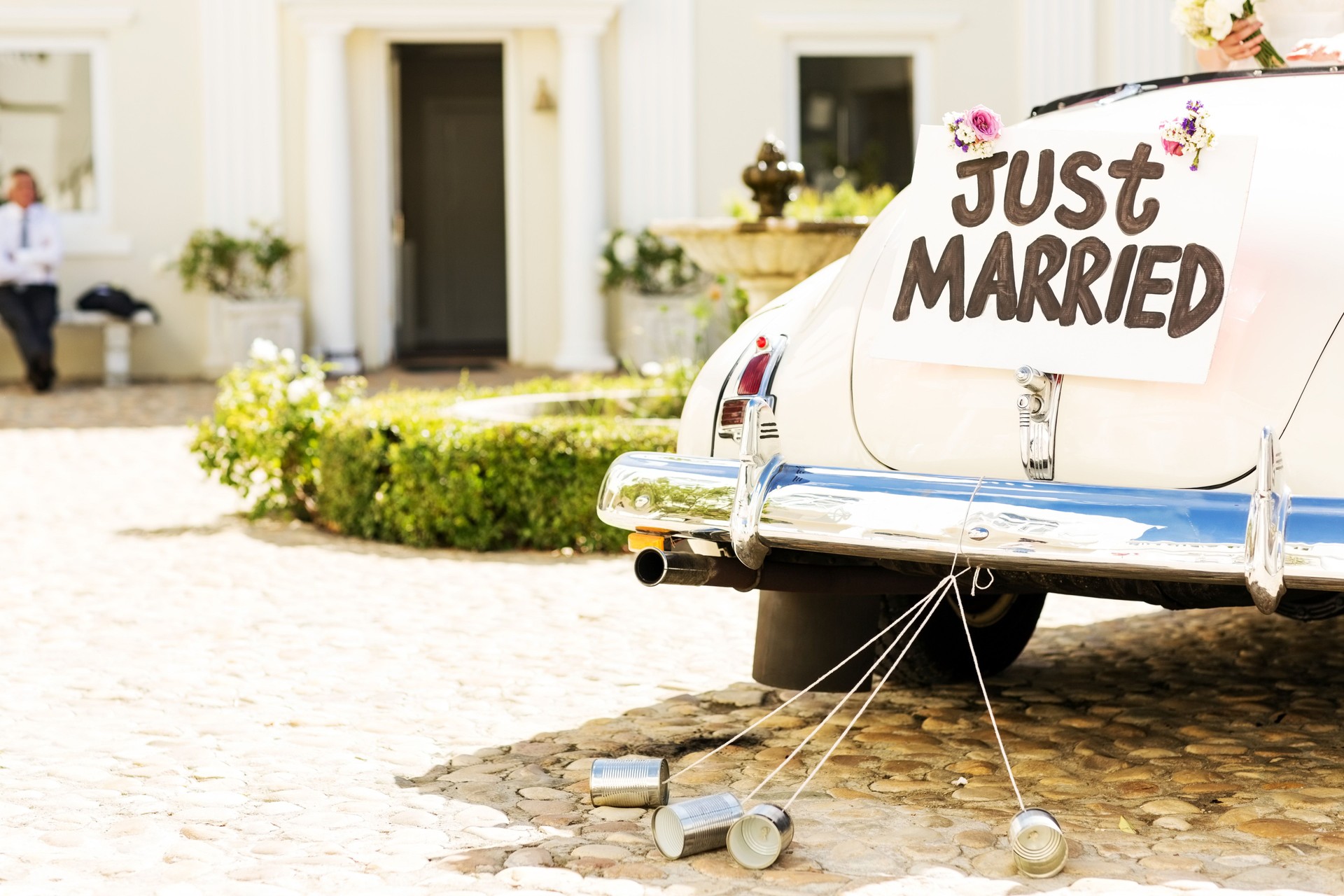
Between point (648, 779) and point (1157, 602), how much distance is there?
43.0 inches

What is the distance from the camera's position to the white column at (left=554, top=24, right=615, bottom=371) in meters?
14.4

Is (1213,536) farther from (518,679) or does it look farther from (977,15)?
(977,15)

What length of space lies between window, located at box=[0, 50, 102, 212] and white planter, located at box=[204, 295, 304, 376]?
1770mm

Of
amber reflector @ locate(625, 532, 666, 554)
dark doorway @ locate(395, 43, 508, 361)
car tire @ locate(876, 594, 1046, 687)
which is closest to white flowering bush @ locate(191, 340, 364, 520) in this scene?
car tire @ locate(876, 594, 1046, 687)

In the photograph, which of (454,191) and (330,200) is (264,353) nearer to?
(330,200)

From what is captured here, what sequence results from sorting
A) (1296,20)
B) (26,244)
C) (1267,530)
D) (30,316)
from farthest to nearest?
(30,316) < (26,244) < (1296,20) < (1267,530)

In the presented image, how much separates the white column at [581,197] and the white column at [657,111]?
270mm

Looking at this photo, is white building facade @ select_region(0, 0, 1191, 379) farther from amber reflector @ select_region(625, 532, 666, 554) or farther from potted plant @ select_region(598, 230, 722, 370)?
amber reflector @ select_region(625, 532, 666, 554)

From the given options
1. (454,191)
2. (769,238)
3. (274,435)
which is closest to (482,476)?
(274,435)

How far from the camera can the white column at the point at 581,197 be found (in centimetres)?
1439

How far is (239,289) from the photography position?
14.4 metres

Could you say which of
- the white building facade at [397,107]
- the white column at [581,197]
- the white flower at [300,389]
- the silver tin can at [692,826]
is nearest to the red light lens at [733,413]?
the silver tin can at [692,826]

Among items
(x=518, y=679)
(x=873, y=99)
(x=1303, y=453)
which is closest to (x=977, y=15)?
(x=873, y=99)

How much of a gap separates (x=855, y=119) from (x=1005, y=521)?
1287cm
